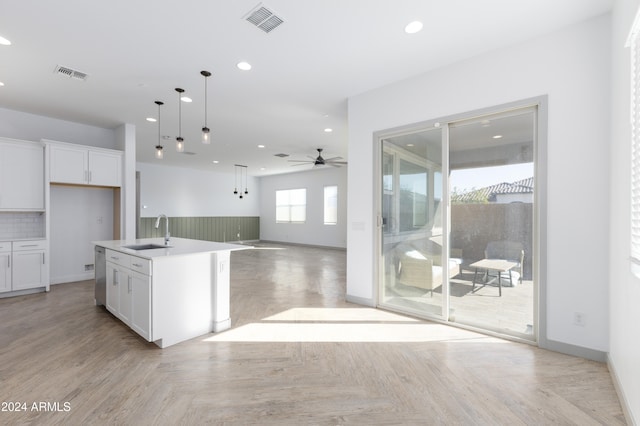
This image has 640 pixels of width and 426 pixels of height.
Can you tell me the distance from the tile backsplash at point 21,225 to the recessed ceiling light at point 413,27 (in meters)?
6.16

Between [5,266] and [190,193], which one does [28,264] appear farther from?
[190,193]

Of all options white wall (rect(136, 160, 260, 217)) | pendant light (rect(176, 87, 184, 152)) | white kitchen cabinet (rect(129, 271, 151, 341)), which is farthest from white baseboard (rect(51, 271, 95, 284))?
white wall (rect(136, 160, 260, 217))

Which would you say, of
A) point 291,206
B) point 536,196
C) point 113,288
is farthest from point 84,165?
point 291,206

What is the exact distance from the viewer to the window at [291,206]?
1191cm

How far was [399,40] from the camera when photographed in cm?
299

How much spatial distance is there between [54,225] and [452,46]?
6818 millimetres

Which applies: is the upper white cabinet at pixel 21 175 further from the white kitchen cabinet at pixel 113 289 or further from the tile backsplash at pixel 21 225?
the white kitchen cabinet at pixel 113 289

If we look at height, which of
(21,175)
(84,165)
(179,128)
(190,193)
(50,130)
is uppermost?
(179,128)

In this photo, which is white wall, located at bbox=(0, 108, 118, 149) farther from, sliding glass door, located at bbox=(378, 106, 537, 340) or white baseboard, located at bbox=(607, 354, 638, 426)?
white baseboard, located at bbox=(607, 354, 638, 426)

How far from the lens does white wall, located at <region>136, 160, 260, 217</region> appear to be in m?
10.2

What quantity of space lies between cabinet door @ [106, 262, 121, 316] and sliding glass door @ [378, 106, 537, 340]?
10.5 feet

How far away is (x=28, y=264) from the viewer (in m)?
4.68

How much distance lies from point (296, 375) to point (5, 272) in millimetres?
5003

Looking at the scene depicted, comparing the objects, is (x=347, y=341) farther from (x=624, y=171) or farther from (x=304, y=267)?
(x=304, y=267)
